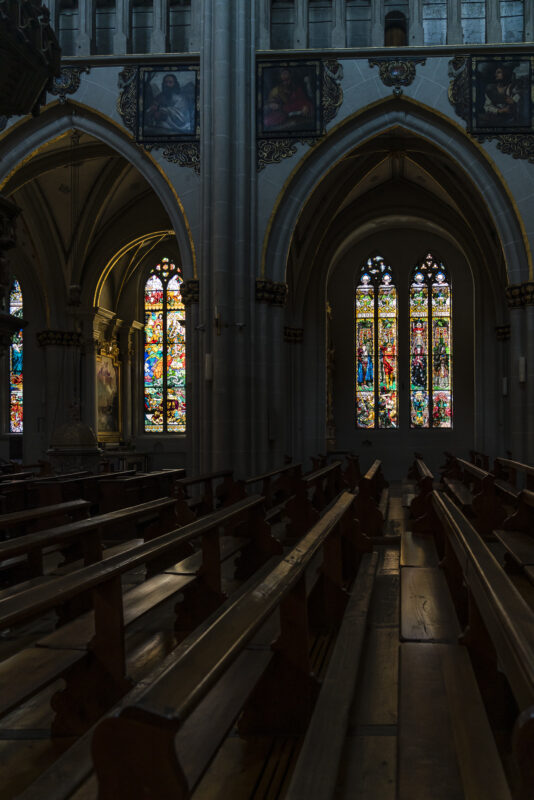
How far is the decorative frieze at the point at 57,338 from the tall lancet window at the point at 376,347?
8.31 meters

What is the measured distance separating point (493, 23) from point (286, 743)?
45.9 ft

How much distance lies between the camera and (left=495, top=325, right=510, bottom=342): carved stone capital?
61.5 ft

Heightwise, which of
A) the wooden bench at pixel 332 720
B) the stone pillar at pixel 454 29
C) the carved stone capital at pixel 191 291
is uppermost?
the stone pillar at pixel 454 29

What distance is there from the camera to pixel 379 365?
23.3 meters

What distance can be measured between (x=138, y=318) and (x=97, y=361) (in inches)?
95.8

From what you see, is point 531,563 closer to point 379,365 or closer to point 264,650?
point 264,650

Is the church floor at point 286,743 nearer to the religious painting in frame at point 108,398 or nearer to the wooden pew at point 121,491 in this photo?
the wooden pew at point 121,491

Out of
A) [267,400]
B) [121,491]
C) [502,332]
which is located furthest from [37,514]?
[502,332]

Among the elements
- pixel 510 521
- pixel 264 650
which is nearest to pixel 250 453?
pixel 510 521

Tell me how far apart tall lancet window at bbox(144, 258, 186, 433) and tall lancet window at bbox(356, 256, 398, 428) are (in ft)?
17.8

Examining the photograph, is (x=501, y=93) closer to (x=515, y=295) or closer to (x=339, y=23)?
(x=339, y=23)

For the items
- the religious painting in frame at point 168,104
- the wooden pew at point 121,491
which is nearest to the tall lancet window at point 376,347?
the religious painting in frame at point 168,104

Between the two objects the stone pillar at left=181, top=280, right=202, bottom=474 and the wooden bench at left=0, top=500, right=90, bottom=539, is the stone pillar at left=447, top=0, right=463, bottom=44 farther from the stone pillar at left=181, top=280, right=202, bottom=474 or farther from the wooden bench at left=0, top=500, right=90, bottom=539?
the wooden bench at left=0, top=500, right=90, bottom=539

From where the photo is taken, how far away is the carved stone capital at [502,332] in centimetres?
1874
